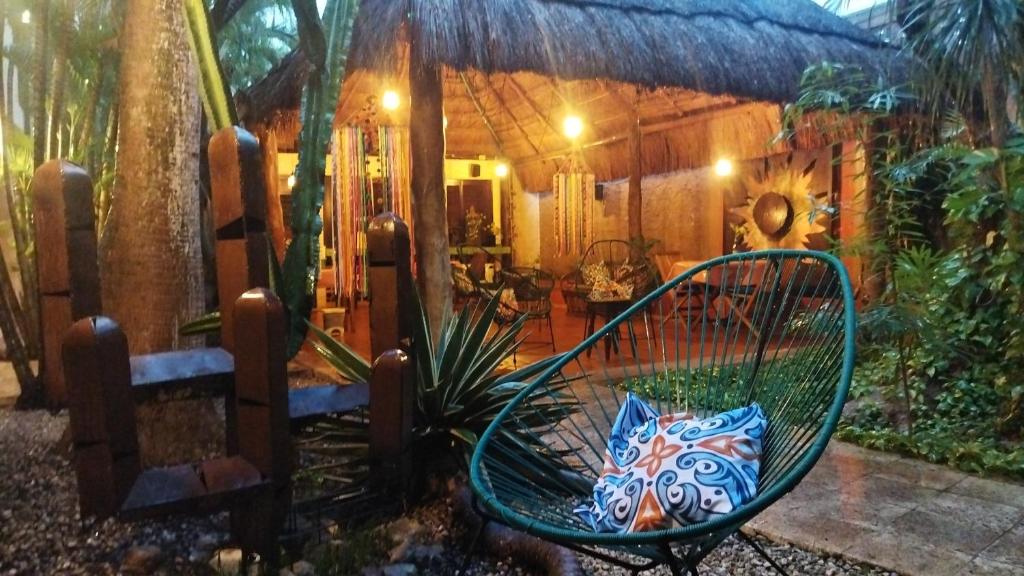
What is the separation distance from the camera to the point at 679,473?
145cm

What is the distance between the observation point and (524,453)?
1.99m

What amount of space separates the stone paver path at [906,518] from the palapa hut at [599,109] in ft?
6.39

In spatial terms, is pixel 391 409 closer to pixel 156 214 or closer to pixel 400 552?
pixel 400 552

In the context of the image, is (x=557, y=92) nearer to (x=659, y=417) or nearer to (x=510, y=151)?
(x=510, y=151)

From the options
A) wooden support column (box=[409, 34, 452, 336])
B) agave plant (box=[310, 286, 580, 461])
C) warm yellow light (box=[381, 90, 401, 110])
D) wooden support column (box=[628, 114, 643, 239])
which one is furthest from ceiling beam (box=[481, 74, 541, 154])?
agave plant (box=[310, 286, 580, 461])

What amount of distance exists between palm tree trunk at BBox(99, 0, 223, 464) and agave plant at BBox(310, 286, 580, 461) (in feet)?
1.55

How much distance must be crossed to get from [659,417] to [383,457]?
77 cm

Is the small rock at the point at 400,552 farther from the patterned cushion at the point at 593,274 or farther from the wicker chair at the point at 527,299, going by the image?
the patterned cushion at the point at 593,274

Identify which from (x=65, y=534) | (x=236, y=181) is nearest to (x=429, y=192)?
(x=236, y=181)

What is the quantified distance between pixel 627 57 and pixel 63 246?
356cm

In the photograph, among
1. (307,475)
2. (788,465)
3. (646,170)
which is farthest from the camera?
(646,170)

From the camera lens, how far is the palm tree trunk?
2.20 m

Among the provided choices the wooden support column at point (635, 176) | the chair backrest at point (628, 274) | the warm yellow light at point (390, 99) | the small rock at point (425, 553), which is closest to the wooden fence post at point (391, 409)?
the small rock at point (425, 553)

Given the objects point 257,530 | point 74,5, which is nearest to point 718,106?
point 74,5
